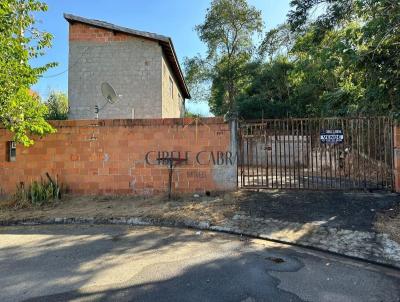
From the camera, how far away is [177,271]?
187 inches

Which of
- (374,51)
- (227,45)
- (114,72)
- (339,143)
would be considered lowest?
(339,143)

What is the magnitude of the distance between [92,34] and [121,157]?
7743 millimetres

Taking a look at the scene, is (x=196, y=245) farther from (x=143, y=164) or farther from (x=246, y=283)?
(x=143, y=164)

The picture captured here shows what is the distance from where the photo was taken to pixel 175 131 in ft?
31.7

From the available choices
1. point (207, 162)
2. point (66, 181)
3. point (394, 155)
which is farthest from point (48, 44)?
point (394, 155)

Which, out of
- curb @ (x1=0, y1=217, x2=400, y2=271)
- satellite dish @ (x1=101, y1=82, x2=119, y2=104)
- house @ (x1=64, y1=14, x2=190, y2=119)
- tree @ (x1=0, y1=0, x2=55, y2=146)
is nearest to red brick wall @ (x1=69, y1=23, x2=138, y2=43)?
house @ (x1=64, y1=14, x2=190, y2=119)

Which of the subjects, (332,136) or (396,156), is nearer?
(396,156)

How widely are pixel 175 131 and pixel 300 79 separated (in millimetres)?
15936

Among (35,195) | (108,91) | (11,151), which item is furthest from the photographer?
(108,91)

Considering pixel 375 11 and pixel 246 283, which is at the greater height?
pixel 375 11

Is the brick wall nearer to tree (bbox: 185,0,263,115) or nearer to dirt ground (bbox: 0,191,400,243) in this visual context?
dirt ground (bbox: 0,191,400,243)

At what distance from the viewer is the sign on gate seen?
9.41m

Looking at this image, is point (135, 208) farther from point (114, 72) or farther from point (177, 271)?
point (114, 72)

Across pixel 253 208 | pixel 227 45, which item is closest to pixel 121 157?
pixel 253 208
